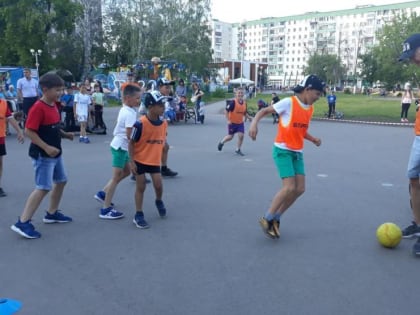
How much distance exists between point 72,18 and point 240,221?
135 ft

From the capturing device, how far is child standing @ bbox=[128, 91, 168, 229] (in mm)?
5160

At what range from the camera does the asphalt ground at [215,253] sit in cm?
351

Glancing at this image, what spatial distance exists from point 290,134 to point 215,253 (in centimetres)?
157

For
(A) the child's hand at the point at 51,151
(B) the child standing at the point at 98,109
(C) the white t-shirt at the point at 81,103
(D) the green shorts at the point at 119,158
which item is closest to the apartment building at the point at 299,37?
(B) the child standing at the point at 98,109

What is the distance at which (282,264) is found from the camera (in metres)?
4.26

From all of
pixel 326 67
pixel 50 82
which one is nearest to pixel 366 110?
pixel 50 82

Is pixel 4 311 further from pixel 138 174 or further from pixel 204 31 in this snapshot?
pixel 204 31

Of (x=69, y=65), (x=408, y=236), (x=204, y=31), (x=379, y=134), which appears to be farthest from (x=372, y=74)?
(x=408, y=236)

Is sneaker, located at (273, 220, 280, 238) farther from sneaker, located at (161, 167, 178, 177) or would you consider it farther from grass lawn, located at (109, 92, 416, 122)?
grass lawn, located at (109, 92, 416, 122)

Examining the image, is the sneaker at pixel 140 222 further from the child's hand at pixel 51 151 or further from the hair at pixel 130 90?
the hair at pixel 130 90

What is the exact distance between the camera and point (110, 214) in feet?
18.5

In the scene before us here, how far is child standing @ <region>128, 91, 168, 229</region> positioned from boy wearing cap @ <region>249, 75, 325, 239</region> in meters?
1.17

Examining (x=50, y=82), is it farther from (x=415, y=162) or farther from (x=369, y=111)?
(x=369, y=111)

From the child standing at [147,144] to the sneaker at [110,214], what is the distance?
373mm
